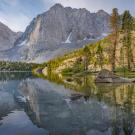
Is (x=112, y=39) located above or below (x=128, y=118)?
above

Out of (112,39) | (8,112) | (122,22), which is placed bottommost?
(8,112)

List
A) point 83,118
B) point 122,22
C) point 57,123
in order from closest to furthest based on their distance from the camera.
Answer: point 57,123 < point 83,118 < point 122,22

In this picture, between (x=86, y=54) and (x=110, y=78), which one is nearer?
(x=110, y=78)

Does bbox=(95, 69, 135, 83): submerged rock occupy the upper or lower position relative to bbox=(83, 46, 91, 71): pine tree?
lower

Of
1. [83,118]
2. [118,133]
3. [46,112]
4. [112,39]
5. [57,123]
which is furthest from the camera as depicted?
[112,39]

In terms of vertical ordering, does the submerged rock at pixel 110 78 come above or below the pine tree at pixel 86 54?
below

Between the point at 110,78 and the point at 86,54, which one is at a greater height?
the point at 86,54

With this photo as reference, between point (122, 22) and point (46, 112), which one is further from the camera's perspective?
point (122, 22)

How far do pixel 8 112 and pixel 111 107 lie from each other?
34.7 feet

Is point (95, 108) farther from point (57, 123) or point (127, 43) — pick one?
point (127, 43)

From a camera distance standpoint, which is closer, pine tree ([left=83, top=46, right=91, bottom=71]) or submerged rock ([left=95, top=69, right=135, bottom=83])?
submerged rock ([left=95, top=69, right=135, bottom=83])

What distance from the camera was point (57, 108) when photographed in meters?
29.2

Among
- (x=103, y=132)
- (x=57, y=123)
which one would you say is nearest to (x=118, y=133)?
(x=103, y=132)

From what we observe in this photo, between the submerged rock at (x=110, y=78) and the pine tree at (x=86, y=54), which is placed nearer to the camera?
the submerged rock at (x=110, y=78)
